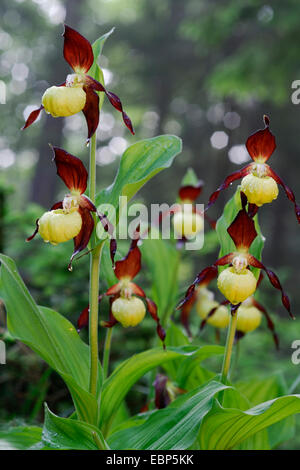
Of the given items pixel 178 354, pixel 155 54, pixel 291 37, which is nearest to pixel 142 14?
pixel 155 54

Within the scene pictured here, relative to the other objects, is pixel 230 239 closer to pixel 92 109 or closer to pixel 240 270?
pixel 240 270

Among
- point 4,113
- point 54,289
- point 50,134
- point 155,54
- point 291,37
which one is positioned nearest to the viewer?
point 54,289

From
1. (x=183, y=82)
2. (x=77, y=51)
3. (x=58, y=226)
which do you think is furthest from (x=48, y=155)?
(x=58, y=226)

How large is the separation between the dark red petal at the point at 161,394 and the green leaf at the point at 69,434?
0.24m

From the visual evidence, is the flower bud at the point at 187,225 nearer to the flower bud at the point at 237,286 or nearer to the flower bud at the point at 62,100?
the flower bud at the point at 237,286

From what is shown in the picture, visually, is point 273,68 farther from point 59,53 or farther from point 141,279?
point 59,53

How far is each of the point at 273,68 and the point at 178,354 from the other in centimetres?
391

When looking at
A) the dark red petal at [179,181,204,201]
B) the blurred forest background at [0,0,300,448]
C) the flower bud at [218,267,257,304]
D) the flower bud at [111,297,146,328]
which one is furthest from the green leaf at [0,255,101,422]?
the blurred forest background at [0,0,300,448]

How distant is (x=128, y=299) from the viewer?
39.8 inches

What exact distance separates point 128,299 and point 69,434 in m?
0.33

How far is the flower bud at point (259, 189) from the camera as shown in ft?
2.74

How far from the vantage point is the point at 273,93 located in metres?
4.48

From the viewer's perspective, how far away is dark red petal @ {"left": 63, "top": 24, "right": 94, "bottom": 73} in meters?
0.85

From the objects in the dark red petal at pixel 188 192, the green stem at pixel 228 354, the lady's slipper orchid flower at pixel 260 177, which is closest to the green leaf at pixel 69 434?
the green stem at pixel 228 354
